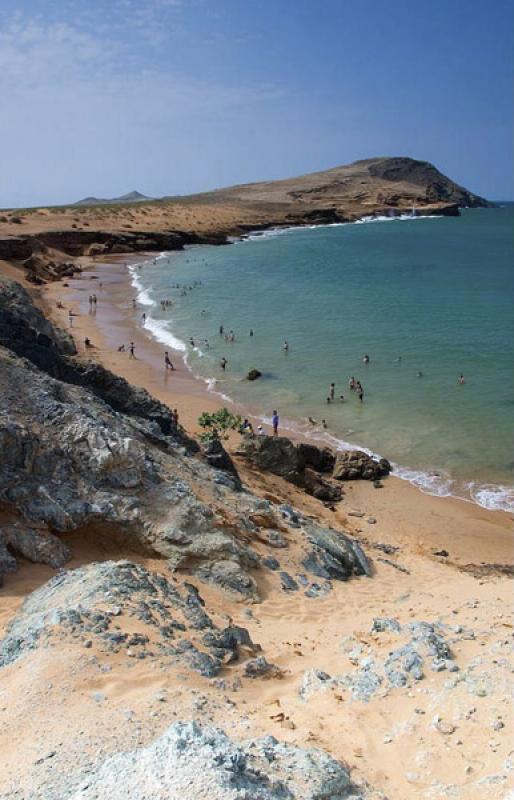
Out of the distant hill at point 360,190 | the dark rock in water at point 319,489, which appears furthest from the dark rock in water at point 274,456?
the distant hill at point 360,190

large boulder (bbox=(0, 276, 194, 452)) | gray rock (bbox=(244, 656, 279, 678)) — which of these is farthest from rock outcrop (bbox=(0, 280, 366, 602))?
gray rock (bbox=(244, 656, 279, 678))

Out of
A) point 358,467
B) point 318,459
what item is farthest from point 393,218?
point 358,467

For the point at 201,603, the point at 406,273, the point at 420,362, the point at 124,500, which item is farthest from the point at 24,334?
the point at 406,273

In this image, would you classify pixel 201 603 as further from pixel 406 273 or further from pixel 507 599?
pixel 406 273

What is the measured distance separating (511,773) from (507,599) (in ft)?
18.8

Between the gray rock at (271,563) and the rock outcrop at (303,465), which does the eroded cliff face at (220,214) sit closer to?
the rock outcrop at (303,465)

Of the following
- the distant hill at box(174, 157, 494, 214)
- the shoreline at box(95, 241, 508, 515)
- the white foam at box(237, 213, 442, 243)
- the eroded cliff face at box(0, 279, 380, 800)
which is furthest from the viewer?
the distant hill at box(174, 157, 494, 214)

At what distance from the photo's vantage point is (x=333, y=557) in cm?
1378

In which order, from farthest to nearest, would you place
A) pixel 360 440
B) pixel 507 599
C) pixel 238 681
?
pixel 360 440, pixel 507 599, pixel 238 681

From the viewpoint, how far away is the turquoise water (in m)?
25.8

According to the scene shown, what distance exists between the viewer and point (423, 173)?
191500 millimetres

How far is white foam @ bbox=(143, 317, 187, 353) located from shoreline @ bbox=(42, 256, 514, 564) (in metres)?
0.50

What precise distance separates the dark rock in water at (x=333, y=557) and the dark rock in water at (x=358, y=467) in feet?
23.2

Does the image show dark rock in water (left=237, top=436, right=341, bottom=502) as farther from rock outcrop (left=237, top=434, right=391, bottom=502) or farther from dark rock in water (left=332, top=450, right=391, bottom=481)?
dark rock in water (left=332, top=450, right=391, bottom=481)
